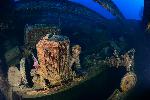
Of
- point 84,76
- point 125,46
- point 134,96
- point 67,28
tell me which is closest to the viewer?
point 84,76

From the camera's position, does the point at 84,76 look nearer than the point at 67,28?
Yes

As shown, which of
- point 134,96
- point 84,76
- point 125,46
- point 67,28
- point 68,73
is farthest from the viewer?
Result: point 67,28

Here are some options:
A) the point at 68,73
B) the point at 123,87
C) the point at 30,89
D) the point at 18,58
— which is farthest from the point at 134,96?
the point at 18,58

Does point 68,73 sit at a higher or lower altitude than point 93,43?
lower

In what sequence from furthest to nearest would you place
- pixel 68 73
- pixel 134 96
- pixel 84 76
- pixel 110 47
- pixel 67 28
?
pixel 67 28 < pixel 110 47 < pixel 134 96 < pixel 84 76 < pixel 68 73

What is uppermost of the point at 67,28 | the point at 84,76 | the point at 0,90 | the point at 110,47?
the point at 67,28

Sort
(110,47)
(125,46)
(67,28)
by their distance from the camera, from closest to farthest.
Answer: (110,47), (125,46), (67,28)

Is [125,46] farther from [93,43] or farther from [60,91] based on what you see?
[60,91]

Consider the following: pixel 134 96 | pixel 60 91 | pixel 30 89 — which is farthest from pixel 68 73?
pixel 134 96

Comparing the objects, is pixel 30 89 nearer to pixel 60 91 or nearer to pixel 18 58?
pixel 60 91
